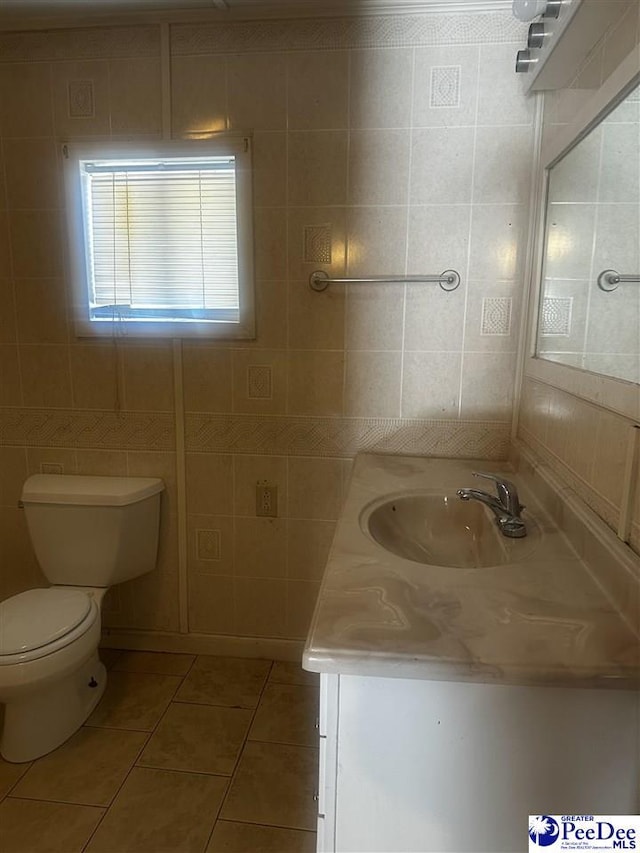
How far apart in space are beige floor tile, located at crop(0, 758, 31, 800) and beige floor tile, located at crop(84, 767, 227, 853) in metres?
0.32

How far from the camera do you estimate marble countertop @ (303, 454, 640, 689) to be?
747 millimetres

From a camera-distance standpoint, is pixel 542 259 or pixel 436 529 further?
pixel 542 259

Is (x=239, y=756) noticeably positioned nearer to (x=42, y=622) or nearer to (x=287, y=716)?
(x=287, y=716)

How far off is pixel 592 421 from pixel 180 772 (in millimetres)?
1468

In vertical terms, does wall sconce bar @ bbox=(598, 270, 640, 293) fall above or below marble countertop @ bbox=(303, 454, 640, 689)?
above

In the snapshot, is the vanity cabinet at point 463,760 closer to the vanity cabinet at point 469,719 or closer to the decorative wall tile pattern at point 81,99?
the vanity cabinet at point 469,719

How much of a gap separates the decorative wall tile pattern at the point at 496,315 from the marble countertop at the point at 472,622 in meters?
0.83

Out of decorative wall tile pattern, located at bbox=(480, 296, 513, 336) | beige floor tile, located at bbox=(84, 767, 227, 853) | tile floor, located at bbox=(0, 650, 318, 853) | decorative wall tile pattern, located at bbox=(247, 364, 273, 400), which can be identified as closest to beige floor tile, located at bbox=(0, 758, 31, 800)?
tile floor, located at bbox=(0, 650, 318, 853)

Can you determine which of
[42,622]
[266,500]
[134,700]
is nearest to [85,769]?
[134,700]

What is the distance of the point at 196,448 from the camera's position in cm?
197

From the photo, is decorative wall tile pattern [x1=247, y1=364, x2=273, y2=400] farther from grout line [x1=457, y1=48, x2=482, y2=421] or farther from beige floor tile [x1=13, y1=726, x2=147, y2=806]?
beige floor tile [x1=13, y1=726, x2=147, y2=806]

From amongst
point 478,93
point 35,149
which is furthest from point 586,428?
point 35,149

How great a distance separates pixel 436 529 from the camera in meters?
1.46

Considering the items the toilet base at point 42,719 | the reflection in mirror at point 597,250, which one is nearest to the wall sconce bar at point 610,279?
the reflection in mirror at point 597,250
